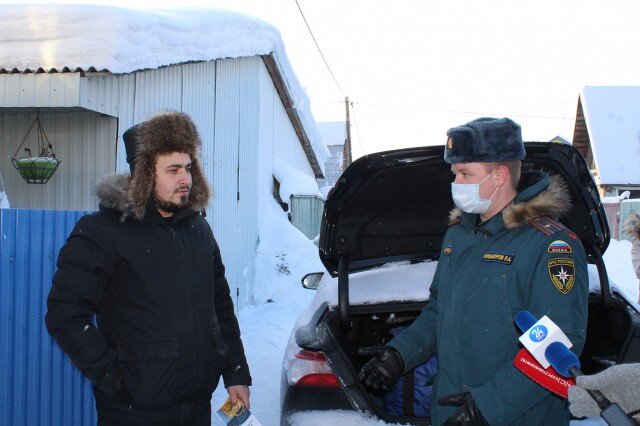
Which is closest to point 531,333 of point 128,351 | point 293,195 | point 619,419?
point 619,419

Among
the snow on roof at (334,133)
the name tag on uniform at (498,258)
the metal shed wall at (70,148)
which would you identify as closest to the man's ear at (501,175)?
the name tag on uniform at (498,258)

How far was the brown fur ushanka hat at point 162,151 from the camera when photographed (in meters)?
2.37

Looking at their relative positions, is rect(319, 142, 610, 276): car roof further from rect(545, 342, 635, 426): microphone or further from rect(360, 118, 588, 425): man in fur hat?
rect(545, 342, 635, 426): microphone

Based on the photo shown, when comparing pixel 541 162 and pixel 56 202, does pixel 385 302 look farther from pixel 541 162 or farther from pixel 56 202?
pixel 56 202

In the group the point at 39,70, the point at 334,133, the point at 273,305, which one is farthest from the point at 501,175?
the point at 334,133

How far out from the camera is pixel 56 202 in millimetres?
5594

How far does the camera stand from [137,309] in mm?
2268

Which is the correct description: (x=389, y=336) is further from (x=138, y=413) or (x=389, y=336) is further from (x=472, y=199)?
(x=138, y=413)

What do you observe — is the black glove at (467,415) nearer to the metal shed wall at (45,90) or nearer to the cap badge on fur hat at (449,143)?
the cap badge on fur hat at (449,143)

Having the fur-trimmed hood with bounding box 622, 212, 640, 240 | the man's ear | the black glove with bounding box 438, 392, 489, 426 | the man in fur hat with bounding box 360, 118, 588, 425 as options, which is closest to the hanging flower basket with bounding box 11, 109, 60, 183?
the man in fur hat with bounding box 360, 118, 588, 425

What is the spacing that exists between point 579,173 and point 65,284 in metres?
2.47

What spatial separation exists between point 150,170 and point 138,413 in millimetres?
1023

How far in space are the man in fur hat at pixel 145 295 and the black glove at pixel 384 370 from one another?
0.64m

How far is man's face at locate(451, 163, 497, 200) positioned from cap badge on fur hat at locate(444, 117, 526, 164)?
0.13 ft
